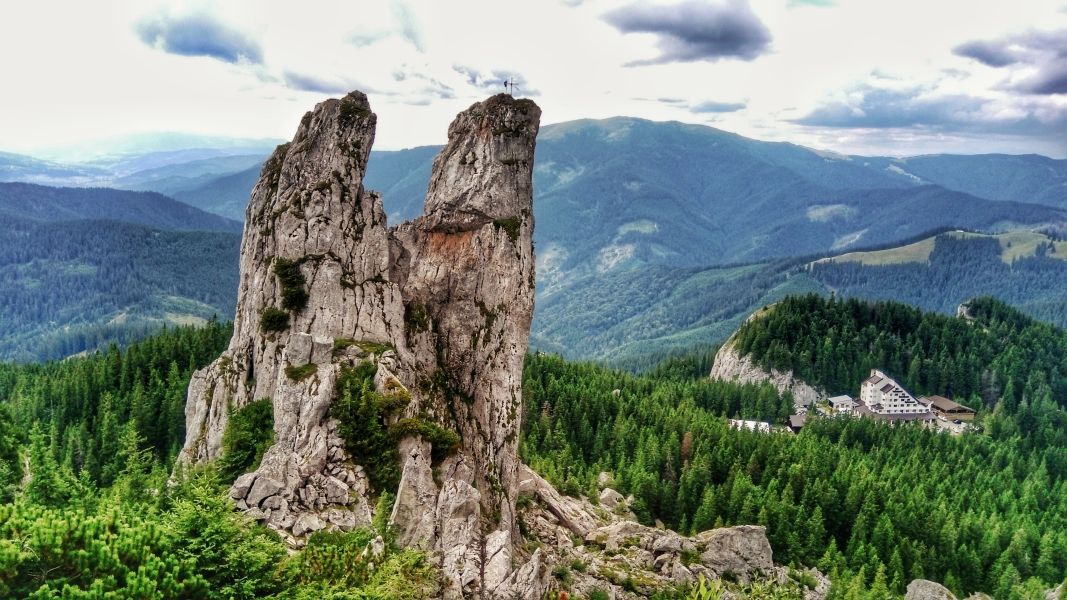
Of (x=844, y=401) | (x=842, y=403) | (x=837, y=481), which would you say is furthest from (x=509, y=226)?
(x=844, y=401)

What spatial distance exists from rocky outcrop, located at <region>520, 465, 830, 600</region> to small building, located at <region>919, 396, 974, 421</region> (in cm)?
13418

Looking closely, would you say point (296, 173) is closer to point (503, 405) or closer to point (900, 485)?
point (503, 405)

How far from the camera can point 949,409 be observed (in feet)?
599

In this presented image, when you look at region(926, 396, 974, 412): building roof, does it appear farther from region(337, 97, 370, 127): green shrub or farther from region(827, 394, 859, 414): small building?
region(337, 97, 370, 127): green shrub

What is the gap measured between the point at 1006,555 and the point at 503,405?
72.4 metres

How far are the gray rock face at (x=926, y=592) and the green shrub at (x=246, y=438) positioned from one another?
6103cm

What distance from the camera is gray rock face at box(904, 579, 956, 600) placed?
68.4 meters

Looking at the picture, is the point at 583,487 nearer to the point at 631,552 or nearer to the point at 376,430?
the point at 631,552

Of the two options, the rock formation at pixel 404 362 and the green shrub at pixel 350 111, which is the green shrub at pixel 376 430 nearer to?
the rock formation at pixel 404 362

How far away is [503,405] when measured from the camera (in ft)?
172

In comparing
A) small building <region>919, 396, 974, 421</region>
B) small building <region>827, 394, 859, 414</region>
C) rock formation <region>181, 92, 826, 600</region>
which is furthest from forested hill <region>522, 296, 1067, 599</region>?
small building <region>827, 394, 859, 414</region>

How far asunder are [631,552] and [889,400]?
149510 mm

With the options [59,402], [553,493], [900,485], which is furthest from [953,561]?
[59,402]

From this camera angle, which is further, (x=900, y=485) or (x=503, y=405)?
(x=900, y=485)
